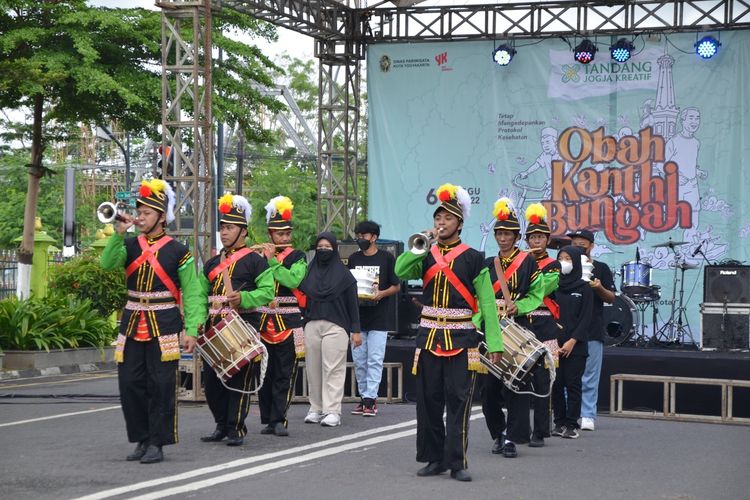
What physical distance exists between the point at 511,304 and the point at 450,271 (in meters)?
1.37

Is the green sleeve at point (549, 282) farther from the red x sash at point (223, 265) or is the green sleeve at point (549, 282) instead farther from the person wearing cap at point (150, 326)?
the person wearing cap at point (150, 326)

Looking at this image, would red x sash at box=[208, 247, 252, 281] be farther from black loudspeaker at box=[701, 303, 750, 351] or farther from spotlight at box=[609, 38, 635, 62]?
spotlight at box=[609, 38, 635, 62]

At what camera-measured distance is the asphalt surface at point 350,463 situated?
828cm

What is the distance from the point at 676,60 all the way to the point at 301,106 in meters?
33.3

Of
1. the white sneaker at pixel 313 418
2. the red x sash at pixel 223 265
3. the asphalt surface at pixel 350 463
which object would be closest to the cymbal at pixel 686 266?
the asphalt surface at pixel 350 463

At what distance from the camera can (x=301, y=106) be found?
169ft

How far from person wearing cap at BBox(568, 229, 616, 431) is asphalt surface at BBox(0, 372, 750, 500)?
255mm

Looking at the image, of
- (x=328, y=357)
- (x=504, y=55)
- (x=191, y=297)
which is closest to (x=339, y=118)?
(x=504, y=55)

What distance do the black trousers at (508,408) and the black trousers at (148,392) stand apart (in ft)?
8.40

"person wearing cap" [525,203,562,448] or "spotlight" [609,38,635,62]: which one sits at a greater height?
"spotlight" [609,38,635,62]

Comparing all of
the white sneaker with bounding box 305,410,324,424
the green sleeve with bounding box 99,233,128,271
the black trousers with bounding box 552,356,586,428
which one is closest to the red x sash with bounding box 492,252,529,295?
the black trousers with bounding box 552,356,586,428

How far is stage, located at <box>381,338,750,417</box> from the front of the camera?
1324 centimetres

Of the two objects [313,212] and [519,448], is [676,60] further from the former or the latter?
[313,212]

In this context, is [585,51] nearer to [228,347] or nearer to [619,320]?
[619,320]
